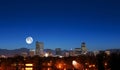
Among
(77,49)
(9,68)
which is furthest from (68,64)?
(77,49)

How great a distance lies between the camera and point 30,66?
187 ft

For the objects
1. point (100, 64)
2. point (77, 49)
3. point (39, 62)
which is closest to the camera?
point (100, 64)

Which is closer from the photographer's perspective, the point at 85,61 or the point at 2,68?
the point at 2,68

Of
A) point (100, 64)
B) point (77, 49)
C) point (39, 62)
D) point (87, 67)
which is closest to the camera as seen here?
point (100, 64)

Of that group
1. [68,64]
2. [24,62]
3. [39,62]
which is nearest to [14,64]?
[24,62]

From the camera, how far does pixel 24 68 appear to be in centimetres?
5581

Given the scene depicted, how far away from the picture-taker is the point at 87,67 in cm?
5316

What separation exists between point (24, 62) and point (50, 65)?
7.39 metres

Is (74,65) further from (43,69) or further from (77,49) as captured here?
(77,49)

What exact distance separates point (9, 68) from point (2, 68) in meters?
2.03

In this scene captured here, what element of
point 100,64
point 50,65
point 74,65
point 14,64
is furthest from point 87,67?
point 100,64

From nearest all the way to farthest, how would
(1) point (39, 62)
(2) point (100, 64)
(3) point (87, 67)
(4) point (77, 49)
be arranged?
1. (2) point (100, 64)
2. (3) point (87, 67)
3. (1) point (39, 62)
4. (4) point (77, 49)

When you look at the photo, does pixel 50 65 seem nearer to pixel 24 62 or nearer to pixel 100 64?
pixel 24 62

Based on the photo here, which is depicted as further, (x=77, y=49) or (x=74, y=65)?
(x=77, y=49)
